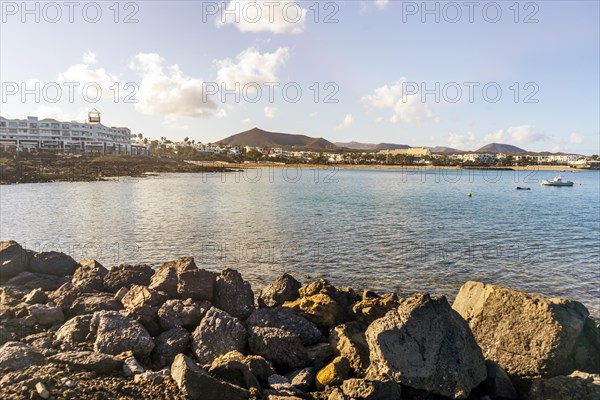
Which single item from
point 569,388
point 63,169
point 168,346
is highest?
Result: point 63,169

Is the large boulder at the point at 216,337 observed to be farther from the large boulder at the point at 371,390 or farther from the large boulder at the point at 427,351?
the large boulder at the point at 427,351

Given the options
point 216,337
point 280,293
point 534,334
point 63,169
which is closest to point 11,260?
point 280,293

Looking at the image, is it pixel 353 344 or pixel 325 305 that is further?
pixel 325 305

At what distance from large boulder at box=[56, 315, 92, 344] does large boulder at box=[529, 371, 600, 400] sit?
11584 millimetres

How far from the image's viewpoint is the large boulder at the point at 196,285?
13508 millimetres

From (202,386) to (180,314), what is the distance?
433cm

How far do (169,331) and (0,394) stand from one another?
4173mm

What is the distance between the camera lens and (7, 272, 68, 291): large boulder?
54.4 feet

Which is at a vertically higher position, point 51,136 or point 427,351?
point 51,136

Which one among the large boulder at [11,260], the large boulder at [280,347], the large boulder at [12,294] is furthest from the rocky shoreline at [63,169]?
the large boulder at [280,347]

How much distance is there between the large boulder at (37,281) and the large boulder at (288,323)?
9.79 meters

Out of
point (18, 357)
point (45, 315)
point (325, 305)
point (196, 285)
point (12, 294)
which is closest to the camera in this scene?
point (18, 357)

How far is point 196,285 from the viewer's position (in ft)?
44.9

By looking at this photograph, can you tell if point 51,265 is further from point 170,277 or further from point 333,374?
point 333,374
